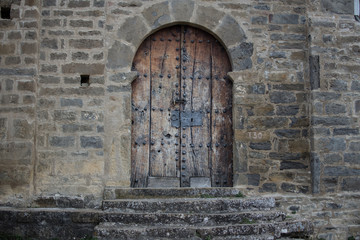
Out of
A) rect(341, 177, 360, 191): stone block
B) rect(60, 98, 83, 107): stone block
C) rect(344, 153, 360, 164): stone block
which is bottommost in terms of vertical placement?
rect(341, 177, 360, 191): stone block

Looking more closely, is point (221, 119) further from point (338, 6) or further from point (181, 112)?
point (338, 6)

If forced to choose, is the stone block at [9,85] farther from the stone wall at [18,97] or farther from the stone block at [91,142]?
the stone block at [91,142]

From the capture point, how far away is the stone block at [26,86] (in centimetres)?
531

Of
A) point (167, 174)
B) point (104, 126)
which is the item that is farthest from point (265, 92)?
point (104, 126)

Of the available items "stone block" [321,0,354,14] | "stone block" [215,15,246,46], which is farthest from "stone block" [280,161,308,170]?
"stone block" [321,0,354,14]

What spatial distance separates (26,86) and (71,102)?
56cm

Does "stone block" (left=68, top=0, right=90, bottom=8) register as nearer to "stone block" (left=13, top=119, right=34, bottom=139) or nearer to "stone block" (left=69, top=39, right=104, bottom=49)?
"stone block" (left=69, top=39, right=104, bottom=49)

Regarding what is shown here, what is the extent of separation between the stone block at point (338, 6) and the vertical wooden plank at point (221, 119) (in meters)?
1.43

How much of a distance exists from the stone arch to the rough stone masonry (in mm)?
13

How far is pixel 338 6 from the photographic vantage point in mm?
5746

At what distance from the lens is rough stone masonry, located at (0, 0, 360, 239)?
5.29 m

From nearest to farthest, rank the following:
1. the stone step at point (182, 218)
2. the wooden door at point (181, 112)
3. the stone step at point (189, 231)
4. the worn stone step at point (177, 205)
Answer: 1. the stone step at point (189, 231)
2. the stone step at point (182, 218)
3. the worn stone step at point (177, 205)
4. the wooden door at point (181, 112)

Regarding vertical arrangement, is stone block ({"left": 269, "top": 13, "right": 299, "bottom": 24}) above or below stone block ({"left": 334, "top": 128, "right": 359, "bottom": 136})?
above

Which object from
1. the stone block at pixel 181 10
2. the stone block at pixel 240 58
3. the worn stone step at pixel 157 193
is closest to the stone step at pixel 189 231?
the worn stone step at pixel 157 193
